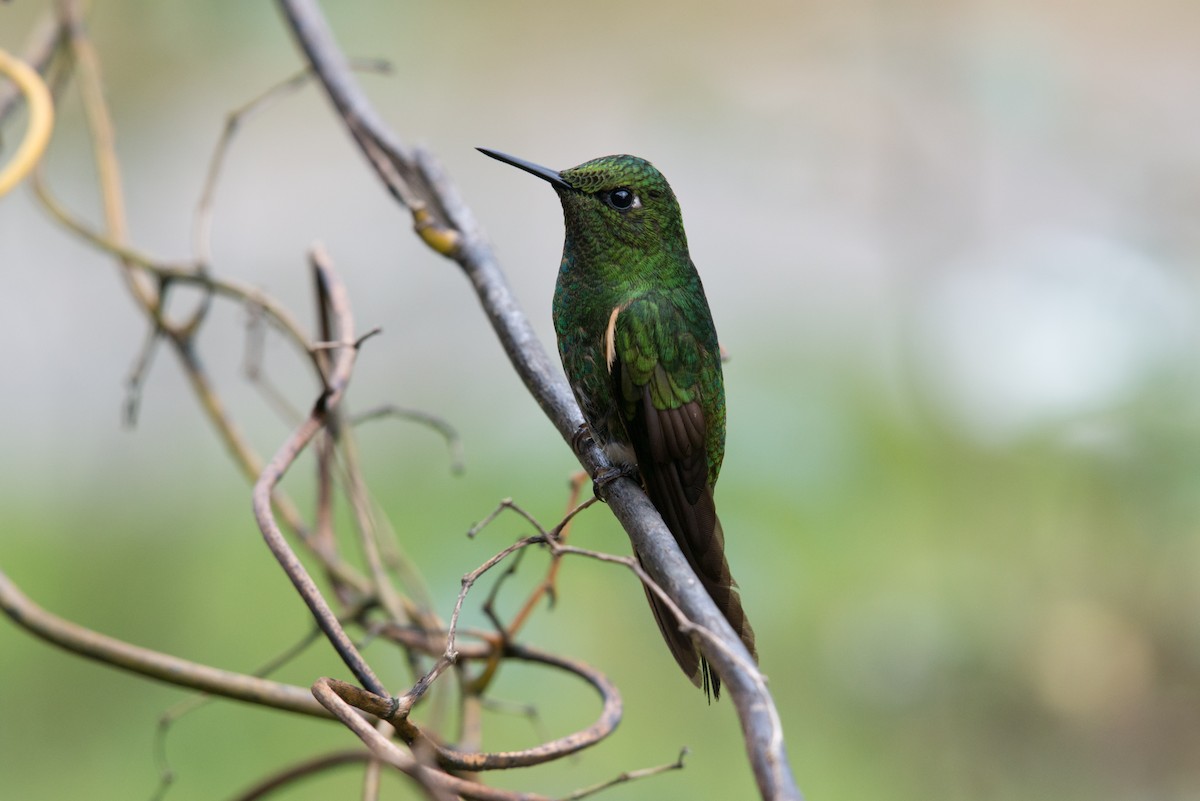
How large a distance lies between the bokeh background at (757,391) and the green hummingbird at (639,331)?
0.71 metres

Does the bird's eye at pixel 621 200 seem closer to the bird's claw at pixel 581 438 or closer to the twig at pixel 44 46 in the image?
the bird's claw at pixel 581 438

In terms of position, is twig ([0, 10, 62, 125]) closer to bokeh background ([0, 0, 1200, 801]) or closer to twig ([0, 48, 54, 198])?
twig ([0, 48, 54, 198])

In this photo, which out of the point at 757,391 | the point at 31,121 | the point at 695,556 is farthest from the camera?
the point at 757,391

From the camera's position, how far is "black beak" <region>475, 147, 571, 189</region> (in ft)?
3.74

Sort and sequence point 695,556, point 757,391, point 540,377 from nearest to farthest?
point 540,377
point 695,556
point 757,391

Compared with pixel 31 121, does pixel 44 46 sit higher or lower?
higher

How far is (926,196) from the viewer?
11.2 feet

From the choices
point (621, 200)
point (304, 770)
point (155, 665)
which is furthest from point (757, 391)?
point (155, 665)

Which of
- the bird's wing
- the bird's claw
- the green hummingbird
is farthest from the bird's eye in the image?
the bird's claw

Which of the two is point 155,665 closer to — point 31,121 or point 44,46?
point 31,121

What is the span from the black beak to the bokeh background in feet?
2.42

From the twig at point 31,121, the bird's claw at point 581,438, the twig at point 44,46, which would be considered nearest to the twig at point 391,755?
the bird's claw at point 581,438

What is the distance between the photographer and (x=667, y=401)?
1385 millimetres

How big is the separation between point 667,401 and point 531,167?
0.33 m
